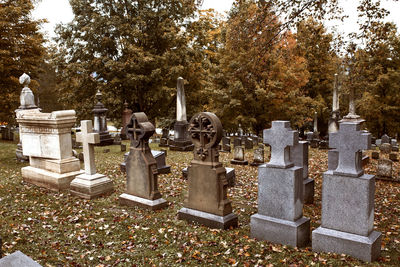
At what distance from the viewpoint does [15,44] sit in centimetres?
1653

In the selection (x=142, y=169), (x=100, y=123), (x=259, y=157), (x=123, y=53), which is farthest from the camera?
(x=123, y=53)

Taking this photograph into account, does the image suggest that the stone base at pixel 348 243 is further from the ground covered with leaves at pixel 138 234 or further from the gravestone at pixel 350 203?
the ground covered with leaves at pixel 138 234

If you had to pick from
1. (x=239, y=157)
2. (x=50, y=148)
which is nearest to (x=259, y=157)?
(x=239, y=157)

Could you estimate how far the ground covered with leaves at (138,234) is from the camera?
4.54 m

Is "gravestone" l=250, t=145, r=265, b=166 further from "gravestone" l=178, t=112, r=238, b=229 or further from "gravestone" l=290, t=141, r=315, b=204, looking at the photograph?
"gravestone" l=178, t=112, r=238, b=229

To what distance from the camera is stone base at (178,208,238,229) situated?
5.57 meters

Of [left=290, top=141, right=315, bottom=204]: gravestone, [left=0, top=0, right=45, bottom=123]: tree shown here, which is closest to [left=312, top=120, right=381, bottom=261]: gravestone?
[left=290, top=141, right=315, bottom=204]: gravestone

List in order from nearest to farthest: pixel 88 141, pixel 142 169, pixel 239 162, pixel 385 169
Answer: pixel 142 169 < pixel 88 141 < pixel 385 169 < pixel 239 162

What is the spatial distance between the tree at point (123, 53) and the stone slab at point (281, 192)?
54.3 feet

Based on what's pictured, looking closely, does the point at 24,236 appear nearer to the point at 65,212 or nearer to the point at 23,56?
the point at 65,212

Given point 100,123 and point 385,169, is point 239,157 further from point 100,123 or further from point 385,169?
point 100,123

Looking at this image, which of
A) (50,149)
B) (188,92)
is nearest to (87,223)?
(50,149)

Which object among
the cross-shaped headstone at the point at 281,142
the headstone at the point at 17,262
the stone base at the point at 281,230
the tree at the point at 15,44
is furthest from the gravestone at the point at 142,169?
the tree at the point at 15,44

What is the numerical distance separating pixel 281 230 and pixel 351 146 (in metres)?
1.75
